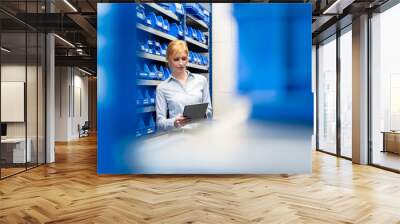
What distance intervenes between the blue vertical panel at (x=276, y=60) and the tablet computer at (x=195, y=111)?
69cm

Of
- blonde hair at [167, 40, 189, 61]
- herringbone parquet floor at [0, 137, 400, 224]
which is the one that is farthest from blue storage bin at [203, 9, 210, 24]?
herringbone parquet floor at [0, 137, 400, 224]

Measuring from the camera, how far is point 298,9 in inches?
258

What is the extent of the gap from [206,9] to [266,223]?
394 centimetres

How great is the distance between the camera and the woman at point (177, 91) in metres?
6.44

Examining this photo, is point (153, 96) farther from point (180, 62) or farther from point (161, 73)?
point (180, 62)

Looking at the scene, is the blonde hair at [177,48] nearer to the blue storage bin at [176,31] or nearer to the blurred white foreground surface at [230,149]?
the blue storage bin at [176,31]

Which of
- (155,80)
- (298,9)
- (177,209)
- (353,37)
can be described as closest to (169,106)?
(155,80)

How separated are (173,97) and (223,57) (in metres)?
1.07

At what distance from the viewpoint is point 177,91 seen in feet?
21.2

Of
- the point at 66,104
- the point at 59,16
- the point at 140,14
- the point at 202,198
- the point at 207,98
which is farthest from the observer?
the point at 66,104

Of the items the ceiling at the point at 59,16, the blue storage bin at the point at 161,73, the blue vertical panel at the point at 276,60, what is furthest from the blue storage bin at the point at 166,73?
the ceiling at the point at 59,16

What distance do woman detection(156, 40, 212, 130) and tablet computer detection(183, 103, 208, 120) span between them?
6 cm

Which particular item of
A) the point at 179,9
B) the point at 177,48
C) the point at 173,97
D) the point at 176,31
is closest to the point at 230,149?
the point at 173,97

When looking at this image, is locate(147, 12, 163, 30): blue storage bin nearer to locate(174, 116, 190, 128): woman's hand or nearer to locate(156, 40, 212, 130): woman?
locate(156, 40, 212, 130): woman
